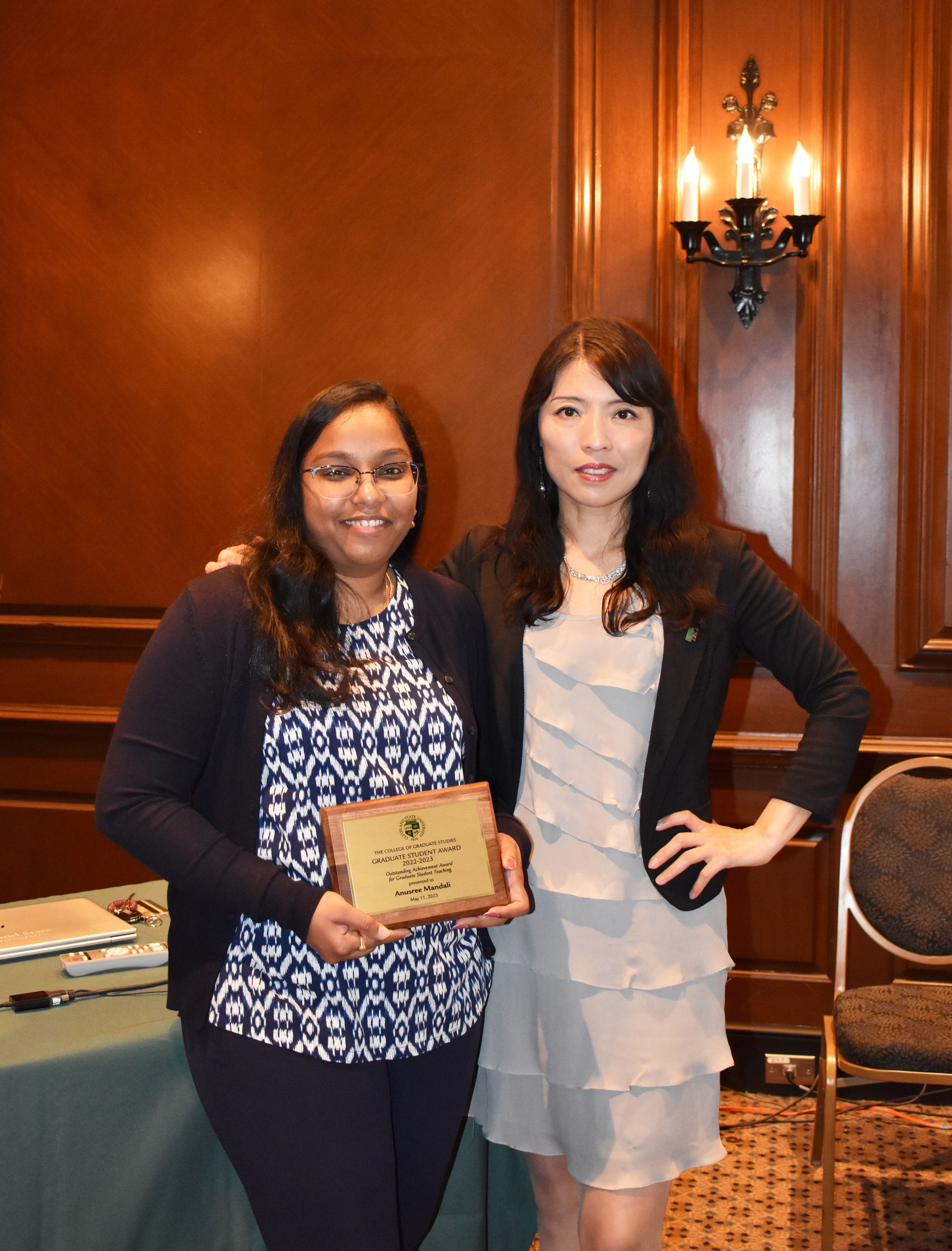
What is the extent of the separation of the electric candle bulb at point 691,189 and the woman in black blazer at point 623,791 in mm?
1541

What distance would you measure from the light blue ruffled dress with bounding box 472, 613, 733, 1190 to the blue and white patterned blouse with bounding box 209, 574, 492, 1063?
0.78 ft

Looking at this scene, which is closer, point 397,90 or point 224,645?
point 224,645

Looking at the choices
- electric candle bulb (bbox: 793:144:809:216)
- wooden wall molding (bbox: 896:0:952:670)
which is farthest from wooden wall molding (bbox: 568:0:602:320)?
wooden wall molding (bbox: 896:0:952:670)

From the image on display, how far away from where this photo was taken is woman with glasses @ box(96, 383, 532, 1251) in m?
1.40

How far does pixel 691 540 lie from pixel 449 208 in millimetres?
2104

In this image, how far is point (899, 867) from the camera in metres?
2.69

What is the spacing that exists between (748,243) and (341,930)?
2519mm

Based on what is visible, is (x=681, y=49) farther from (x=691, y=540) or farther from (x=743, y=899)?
(x=743, y=899)

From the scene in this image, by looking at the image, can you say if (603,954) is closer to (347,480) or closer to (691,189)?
(347,480)

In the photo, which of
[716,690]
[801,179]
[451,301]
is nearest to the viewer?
[716,690]

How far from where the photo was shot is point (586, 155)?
332cm

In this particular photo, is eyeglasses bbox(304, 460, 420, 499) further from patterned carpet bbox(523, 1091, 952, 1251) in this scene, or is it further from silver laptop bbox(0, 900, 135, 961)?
patterned carpet bbox(523, 1091, 952, 1251)

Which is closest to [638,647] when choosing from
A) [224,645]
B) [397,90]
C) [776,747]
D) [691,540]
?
[691,540]

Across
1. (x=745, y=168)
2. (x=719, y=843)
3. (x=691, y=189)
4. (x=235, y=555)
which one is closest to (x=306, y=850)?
(x=235, y=555)
